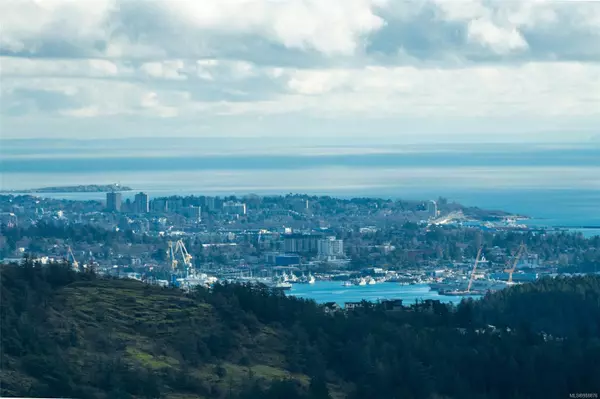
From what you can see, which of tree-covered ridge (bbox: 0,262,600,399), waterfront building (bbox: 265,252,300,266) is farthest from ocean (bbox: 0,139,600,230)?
tree-covered ridge (bbox: 0,262,600,399)

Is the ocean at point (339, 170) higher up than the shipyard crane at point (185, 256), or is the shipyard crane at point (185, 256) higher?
the ocean at point (339, 170)

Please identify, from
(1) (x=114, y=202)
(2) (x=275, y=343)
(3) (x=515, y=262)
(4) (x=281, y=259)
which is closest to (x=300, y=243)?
(4) (x=281, y=259)

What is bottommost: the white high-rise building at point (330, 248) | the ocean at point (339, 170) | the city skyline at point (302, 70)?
the white high-rise building at point (330, 248)

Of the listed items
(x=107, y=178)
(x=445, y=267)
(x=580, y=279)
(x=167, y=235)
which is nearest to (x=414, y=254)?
(x=445, y=267)

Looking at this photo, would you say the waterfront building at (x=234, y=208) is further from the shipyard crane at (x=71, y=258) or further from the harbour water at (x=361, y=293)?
the shipyard crane at (x=71, y=258)

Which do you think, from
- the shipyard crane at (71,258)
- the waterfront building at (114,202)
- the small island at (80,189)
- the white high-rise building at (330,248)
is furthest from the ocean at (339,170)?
the white high-rise building at (330,248)

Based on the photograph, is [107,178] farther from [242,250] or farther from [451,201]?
[451,201]

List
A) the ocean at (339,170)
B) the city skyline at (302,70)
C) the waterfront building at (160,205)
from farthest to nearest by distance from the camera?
the waterfront building at (160,205)
the ocean at (339,170)
the city skyline at (302,70)
